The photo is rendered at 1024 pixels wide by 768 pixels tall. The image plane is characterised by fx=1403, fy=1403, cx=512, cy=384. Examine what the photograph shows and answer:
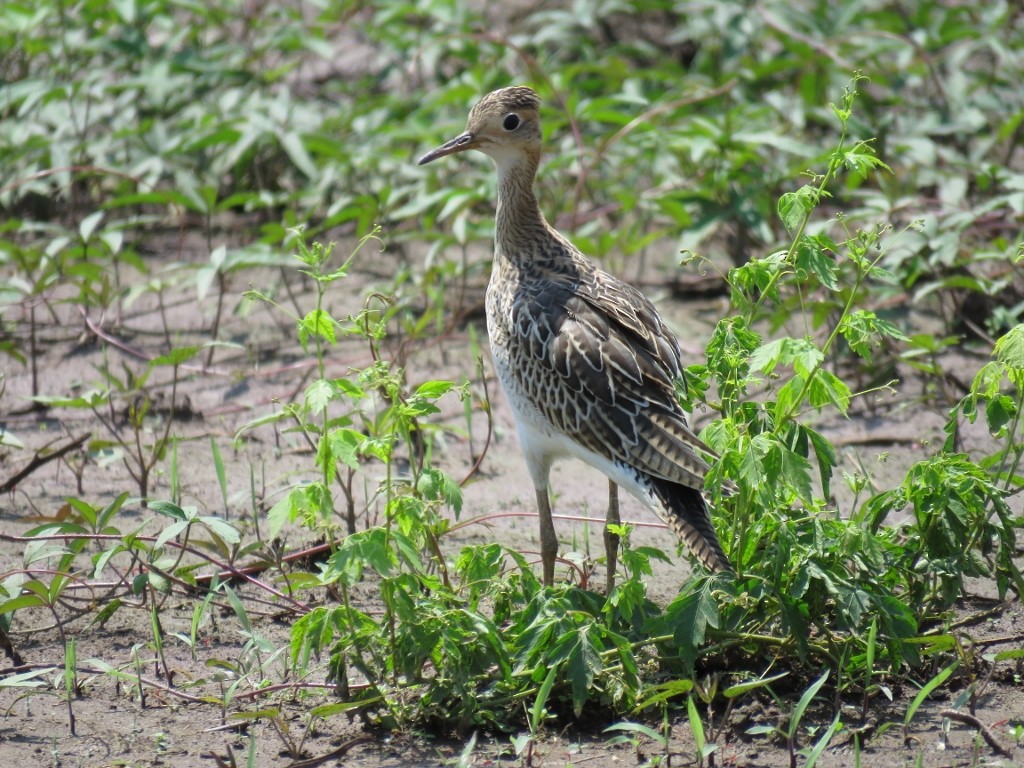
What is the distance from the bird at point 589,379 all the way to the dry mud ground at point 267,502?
0.52 metres

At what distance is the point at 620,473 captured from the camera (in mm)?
4648

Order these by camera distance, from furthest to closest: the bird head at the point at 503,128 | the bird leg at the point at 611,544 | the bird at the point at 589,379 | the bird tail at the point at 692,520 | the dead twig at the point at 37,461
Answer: the bird head at the point at 503,128, the dead twig at the point at 37,461, the bird leg at the point at 611,544, the bird at the point at 589,379, the bird tail at the point at 692,520

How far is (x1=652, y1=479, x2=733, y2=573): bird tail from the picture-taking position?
4.11m

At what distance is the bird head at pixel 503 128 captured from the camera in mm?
5590

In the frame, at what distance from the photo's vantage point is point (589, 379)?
15.5 feet

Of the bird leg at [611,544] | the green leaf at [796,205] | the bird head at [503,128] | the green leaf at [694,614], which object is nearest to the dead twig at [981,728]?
the green leaf at [694,614]

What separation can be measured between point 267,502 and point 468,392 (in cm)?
179

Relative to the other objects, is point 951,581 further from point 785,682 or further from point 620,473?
point 620,473

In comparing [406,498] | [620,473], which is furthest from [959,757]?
[406,498]

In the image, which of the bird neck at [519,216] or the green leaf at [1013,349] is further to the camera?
the bird neck at [519,216]

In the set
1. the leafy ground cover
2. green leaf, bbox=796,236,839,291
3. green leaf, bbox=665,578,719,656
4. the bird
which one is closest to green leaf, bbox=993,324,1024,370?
the leafy ground cover

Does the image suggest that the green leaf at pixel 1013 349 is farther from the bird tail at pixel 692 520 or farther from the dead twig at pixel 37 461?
the dead twig at pixel 37 461

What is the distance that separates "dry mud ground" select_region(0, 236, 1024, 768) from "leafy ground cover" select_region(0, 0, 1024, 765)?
0.02 meters

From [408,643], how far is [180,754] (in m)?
0.74
